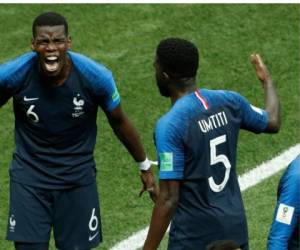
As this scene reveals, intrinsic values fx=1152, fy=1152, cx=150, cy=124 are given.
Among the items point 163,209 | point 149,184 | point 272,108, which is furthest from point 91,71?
point 163,209

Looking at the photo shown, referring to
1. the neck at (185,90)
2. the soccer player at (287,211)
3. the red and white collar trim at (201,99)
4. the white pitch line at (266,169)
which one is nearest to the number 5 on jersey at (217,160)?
the red and white collar trim at (201,99)

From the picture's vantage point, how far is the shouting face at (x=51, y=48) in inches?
295

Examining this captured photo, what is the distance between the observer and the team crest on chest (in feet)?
25.0

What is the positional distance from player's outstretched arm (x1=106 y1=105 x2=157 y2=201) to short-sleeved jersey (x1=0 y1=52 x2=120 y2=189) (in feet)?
0.35

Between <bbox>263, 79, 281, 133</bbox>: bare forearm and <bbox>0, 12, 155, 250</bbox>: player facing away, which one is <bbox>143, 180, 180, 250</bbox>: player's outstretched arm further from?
<bbox>0, 12, 155, 250</bbox>: player facing away

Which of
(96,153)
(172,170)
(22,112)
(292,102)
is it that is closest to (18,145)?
(22,112)

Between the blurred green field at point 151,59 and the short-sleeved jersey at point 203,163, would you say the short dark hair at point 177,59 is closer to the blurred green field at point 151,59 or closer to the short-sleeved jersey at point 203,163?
the short-sleeved jersey at point 203,163

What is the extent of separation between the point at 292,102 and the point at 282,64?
0.72 m

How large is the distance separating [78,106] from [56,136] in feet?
0.85

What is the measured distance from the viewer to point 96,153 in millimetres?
10820

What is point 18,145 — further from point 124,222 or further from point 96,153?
point 96,153

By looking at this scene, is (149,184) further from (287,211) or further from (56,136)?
(287,211)

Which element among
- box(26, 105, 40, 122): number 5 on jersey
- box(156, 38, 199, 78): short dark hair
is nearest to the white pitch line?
box(26, 105, 40, 122): number 5 on jersey

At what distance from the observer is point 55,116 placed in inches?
301
